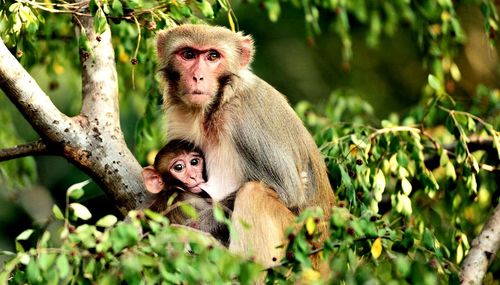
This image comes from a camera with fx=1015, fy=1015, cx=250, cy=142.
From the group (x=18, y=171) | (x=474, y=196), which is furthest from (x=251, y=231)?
(x=18, y=171)

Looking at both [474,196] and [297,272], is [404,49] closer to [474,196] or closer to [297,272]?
[474,196]

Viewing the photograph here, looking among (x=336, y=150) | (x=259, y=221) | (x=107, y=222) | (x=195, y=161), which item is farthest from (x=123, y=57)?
(x=107, y=222)

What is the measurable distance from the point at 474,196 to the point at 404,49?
968cm

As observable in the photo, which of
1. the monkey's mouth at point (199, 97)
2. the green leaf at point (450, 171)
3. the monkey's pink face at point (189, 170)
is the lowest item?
the green leaf at point (450, 171)

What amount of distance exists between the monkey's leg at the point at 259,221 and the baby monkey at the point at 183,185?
6.3 inches

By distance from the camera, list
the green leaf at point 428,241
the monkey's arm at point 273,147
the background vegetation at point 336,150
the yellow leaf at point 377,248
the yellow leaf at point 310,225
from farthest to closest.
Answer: the monkey's arm at point 273,147, the green leaf at point 428,241, the yellow leaf at point 377,248, the yellow leaf at point 310,225, the background vegetation at point 336,150

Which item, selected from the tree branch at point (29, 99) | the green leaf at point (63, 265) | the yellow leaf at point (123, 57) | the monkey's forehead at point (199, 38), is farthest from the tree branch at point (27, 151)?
the green leaf at point (63, 265)

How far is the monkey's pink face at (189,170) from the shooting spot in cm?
810

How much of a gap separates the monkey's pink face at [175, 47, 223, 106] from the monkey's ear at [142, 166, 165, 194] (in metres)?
0.66

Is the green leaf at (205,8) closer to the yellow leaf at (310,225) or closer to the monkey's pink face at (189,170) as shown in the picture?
the monkey's pink face at (189,170)

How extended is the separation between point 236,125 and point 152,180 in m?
0.79

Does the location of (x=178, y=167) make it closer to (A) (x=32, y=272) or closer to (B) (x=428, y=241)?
(B) (x=428, y=241)

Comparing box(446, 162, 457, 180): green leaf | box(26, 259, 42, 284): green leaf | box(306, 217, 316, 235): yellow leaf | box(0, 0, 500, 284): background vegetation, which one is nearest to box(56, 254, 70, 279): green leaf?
box(0, 0, 500, 284): background vegetation

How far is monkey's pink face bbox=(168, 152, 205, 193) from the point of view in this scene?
26.6ft
